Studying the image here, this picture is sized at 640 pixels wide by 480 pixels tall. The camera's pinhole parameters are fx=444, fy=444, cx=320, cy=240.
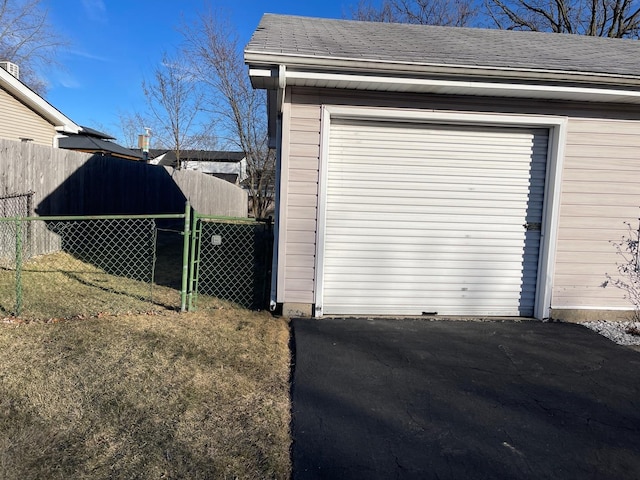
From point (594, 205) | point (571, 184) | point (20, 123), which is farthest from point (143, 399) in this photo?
point (20, 123)

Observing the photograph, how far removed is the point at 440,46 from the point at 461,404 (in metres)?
4.48

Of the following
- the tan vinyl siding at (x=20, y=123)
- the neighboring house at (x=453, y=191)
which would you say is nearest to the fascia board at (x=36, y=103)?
the tan vinyl siding at (x=20, y=123)

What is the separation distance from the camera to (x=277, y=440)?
9.20 feet

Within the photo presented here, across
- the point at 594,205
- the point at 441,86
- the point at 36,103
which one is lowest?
the point at 594,205

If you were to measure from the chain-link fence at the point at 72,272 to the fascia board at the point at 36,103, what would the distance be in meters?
7.05

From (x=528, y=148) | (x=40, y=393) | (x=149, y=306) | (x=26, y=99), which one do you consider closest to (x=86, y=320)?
(x=149, y=306)

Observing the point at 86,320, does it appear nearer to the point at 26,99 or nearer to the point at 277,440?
the point at 277,440

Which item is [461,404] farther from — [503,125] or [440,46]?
[440,46]

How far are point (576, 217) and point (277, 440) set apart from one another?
4616 millimetres

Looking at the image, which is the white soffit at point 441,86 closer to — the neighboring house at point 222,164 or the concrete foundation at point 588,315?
the concrete foundation at point 588,315

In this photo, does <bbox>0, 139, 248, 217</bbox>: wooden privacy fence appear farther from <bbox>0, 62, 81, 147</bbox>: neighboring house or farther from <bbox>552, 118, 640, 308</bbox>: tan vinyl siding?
<bbox>552, 118, 640, 308</bbox>: tan vinyl siding

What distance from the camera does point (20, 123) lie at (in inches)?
593

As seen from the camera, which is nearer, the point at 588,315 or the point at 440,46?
the point at 588,315

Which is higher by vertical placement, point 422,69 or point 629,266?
point 422,69
